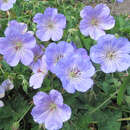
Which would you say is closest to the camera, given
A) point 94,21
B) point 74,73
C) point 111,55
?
point 74,73

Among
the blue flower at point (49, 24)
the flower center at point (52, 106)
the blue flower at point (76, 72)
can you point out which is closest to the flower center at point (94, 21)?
the blue flower at point (49, 24)

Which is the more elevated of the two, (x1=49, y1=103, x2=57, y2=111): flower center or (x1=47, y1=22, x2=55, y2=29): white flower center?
(x1=47, y1=22, x2=55, y2=29): white flower center

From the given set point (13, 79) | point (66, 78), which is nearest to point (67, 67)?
point (66, 78)

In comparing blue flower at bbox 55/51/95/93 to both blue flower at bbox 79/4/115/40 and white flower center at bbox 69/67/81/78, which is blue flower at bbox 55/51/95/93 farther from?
blue flower at bbox 79/4/115/40

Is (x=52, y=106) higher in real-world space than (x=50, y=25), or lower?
lower

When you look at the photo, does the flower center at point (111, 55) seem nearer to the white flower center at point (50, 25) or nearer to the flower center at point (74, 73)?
the flower center at point (74, 73)

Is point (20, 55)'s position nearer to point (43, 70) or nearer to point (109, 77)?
point (43, 70)

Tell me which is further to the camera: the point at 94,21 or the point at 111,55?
the point at 94,21

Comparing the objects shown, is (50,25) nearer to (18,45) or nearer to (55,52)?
(18,45)

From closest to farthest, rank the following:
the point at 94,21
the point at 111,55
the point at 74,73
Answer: the point at 74,73, the point at 111,55, the point at 94,21

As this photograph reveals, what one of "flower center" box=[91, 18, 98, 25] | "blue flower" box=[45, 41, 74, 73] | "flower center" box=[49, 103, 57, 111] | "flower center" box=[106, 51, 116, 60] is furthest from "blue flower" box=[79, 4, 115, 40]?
"flower center" box=[49, 103, 57, 111]

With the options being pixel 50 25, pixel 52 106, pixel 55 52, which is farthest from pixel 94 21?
pixel 52 106
